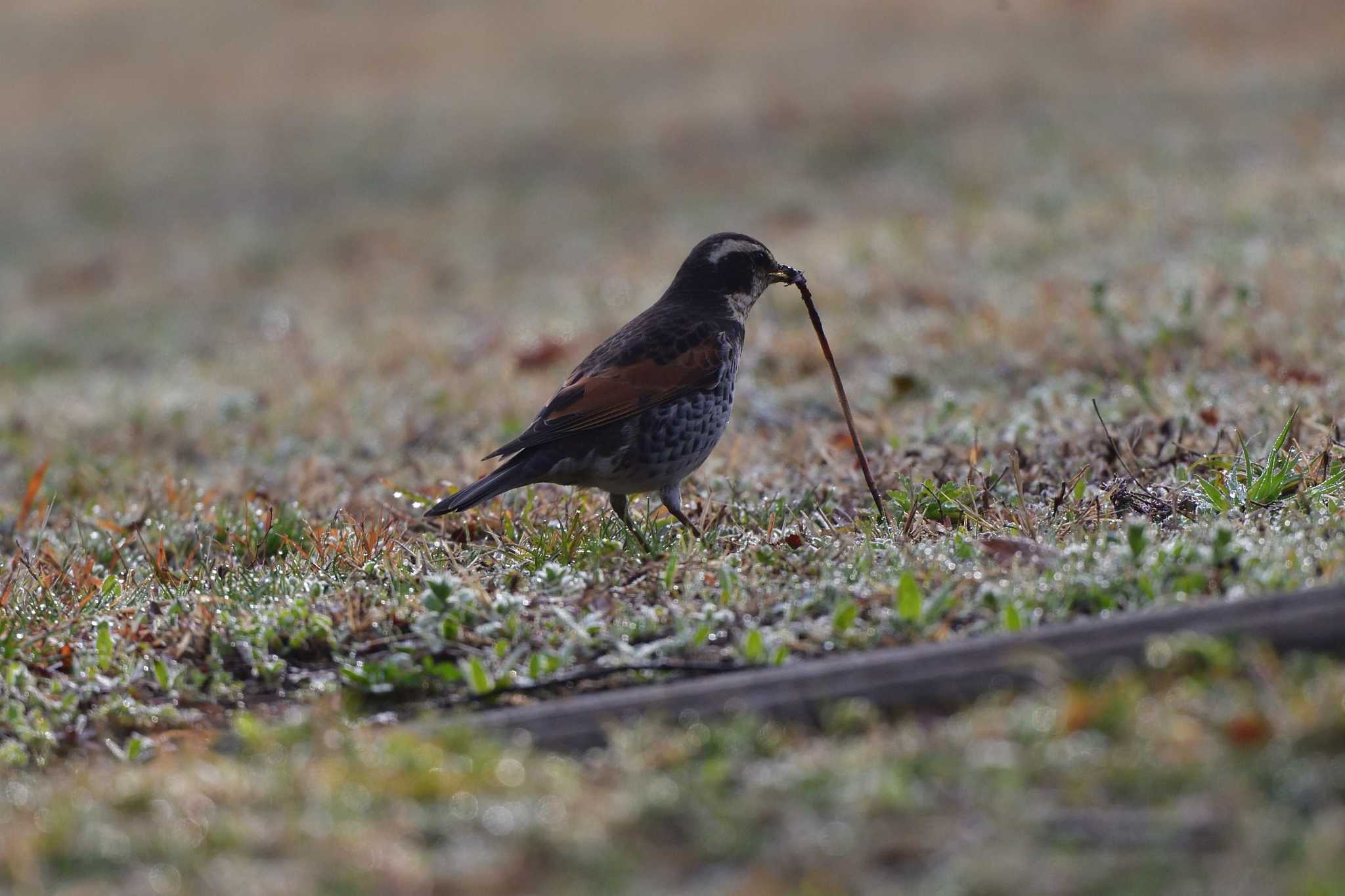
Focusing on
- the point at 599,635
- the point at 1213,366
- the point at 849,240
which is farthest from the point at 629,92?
the point at 599,635

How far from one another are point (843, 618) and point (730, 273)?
259 centimetres

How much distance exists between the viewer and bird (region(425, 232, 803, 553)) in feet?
18.8

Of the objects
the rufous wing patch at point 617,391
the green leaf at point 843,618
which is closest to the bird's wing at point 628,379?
the rufous wing patch at point 617,391

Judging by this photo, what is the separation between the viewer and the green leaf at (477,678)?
4.22m

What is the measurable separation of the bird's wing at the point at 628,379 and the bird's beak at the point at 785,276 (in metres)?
0.48

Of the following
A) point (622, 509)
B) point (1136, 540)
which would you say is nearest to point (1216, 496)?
point (1136, 540)

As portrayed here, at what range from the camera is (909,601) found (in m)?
4.30

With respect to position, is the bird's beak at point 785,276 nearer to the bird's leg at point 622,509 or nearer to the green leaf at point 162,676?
the bird's leg at point 622,509

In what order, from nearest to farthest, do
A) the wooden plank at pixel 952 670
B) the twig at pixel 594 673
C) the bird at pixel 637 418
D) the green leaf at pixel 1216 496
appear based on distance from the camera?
1. the wooden plank at pixel 952 670
2. the twig at pixel 594 673
3. the green leaf at pixel 1216 496
4. the bird at pixel 637 418

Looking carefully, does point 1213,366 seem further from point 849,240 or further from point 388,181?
point 388,181

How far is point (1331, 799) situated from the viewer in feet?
9.85

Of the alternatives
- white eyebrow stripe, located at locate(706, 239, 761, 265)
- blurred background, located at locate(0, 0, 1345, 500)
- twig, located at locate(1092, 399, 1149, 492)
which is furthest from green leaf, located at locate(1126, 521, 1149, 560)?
blurred background, located at locate(0, 0, 1345, 500)

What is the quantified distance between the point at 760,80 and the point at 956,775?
60.9ft

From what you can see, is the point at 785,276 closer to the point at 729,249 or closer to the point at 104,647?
the point at 729,249
